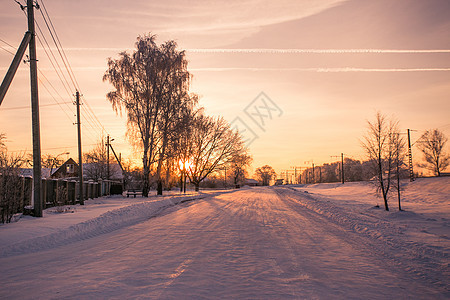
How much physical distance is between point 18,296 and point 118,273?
4.78 feet

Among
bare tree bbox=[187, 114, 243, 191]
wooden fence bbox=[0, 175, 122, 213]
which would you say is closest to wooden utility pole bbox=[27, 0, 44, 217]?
wooden fence bbox=[0, 175, 122, 213]

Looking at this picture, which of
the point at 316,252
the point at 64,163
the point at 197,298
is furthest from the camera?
the point at 64,163

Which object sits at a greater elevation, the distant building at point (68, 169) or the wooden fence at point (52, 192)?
the distant building at point (68, 169)

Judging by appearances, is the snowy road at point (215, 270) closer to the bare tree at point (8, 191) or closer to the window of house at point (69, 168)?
the bare tree at point (8, 191)

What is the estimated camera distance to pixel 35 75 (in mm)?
13297

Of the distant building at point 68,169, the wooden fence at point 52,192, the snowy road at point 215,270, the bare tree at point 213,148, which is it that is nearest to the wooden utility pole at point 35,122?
the wooden fence at point 52,192

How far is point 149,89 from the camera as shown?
29.6 m

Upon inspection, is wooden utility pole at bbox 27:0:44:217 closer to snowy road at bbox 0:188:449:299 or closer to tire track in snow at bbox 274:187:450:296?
snowy road at bbox 0:188:449:299

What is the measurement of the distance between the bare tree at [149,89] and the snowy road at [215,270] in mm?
21635

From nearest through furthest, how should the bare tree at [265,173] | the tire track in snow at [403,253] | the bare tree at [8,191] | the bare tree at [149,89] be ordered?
the tire track in snow at [403,253], the bare tree at [8,191], the bare tree at [149,89], the bare tree at [265,173]

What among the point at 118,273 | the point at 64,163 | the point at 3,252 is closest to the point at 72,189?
A: the point at 3,252

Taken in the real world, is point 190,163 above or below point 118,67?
below

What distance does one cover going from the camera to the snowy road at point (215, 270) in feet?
14.5

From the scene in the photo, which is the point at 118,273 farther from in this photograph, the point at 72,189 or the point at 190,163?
the point at 190,163
